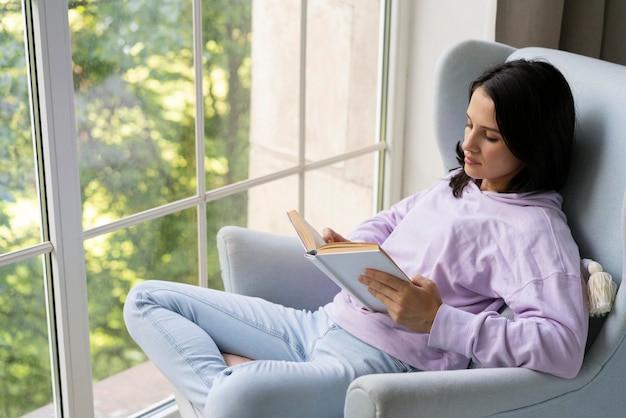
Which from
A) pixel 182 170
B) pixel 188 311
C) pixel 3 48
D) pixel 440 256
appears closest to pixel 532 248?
pixel 440 256

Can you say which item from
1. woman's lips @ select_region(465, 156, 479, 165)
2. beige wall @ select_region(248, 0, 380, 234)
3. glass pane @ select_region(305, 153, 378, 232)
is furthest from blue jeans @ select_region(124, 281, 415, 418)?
glass pane @ select_region(305, 153, 378, 232)

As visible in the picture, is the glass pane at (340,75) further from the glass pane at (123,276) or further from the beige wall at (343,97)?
the glass pane at (123,276)

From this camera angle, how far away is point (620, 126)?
1.66 meters

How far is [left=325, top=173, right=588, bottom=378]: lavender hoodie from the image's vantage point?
1544 millimetres

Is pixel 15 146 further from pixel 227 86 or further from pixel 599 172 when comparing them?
pixel 599 172

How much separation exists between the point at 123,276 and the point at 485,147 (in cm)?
93

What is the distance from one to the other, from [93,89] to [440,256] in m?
0.82

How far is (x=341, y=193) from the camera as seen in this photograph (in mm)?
2719

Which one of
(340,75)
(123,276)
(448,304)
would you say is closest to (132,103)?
(123,276)

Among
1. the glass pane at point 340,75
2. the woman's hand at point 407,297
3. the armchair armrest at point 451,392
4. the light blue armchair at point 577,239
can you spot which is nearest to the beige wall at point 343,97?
the glass pane at point 340,75

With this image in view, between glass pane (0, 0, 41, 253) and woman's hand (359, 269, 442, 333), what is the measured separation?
2.40ft

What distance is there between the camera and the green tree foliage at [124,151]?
1.86 m

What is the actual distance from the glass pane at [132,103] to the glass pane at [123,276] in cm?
7

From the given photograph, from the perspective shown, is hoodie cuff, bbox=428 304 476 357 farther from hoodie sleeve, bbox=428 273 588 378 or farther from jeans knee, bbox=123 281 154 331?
jeans knee, bbox=123 281 154 331
